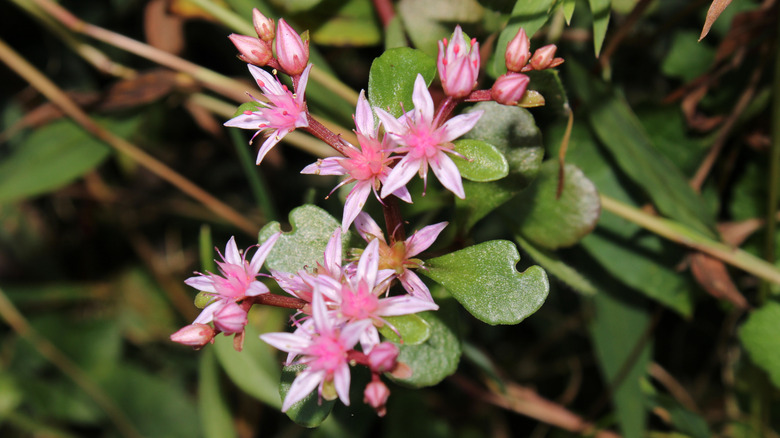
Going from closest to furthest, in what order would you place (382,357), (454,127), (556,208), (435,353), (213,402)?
(382,357)
(454,127)
(435,353)
(556,208)
(213,402)

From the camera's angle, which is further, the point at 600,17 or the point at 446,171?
the point at 600,17

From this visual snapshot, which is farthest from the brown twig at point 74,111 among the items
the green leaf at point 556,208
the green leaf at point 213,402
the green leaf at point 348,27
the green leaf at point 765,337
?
the green leaf at point 765,337

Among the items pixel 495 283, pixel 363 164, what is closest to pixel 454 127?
pixel 363 164

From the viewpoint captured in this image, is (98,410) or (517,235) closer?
(517,235)

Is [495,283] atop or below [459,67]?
below

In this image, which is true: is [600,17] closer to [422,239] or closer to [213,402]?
[422,239]

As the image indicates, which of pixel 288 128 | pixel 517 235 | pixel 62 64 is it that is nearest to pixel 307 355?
pixel 288 128

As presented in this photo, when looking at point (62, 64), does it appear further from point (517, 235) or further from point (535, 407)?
point (535, 407)

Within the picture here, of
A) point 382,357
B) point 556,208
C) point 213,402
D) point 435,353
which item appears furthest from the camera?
point 213,402
